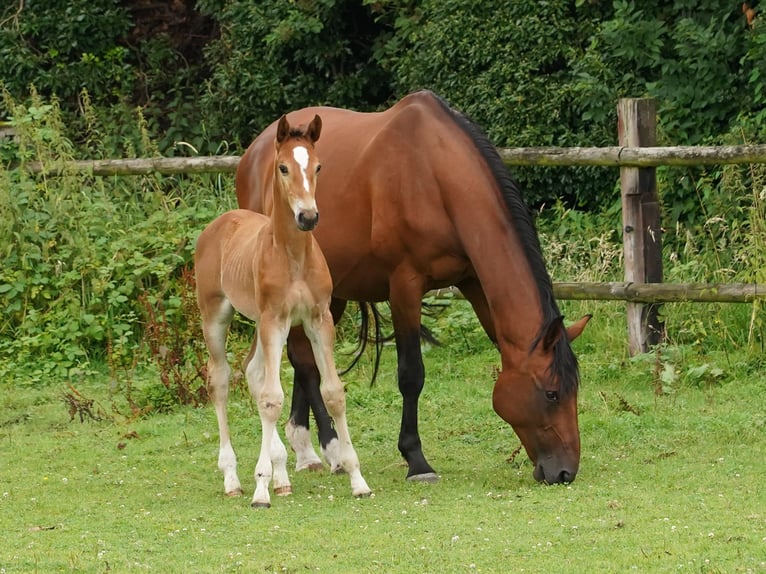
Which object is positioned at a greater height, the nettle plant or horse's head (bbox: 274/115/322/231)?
horse's head (bbox: 274/115/322/231)

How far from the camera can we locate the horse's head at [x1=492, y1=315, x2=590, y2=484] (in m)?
6.93

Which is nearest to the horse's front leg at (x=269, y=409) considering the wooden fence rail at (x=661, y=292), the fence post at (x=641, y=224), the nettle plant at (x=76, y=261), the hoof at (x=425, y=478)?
the hoof at (x=425, y=478)

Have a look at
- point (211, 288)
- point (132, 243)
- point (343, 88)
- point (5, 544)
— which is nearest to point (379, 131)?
point (211, 288)

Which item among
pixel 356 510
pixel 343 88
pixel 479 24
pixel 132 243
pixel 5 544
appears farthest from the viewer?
pixel 343 88

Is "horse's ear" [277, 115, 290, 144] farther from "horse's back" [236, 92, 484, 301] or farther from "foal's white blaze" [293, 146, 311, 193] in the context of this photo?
"horse's back" [236, 92, 484, 301]

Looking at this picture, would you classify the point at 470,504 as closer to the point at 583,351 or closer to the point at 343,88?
the point at 583,351

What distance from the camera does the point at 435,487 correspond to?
7.05m

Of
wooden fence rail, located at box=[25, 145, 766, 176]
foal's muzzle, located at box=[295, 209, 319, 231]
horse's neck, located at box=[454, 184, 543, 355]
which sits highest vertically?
foal's muzzle, located at box=[295, 209, 319, 231]

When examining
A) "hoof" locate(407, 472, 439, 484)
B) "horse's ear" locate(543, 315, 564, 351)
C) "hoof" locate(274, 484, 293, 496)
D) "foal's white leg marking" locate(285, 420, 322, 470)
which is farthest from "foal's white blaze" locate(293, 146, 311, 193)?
"foal's white leg marking" locate(285, 420, 322, 470)

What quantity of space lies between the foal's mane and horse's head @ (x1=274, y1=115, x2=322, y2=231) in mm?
1157

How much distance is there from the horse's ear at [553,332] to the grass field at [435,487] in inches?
27.5

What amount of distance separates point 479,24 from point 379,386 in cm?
478

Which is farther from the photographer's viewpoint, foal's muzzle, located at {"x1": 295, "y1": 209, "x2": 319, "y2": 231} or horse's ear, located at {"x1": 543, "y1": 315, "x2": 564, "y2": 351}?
horse's ear, located at {"x1": 543, "y1": 315, "x2": 564, "y2": 351}

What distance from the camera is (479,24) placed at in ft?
44.1
